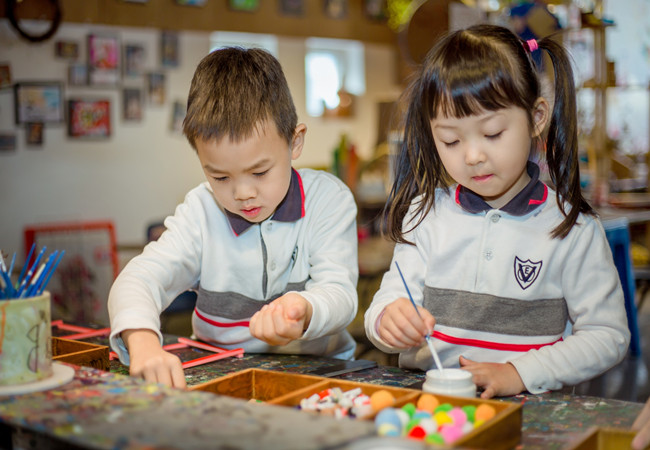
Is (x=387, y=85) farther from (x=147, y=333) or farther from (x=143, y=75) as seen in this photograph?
(x=147, y=333)

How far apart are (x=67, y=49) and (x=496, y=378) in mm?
4235

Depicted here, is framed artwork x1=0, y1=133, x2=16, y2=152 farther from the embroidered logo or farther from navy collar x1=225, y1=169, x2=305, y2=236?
the embroidered logo

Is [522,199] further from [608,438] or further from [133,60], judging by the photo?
[133,60]

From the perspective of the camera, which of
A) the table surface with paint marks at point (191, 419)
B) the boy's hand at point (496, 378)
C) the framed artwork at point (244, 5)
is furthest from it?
the framed artwork at point (244, 5)

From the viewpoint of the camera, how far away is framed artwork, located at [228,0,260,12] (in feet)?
17.8

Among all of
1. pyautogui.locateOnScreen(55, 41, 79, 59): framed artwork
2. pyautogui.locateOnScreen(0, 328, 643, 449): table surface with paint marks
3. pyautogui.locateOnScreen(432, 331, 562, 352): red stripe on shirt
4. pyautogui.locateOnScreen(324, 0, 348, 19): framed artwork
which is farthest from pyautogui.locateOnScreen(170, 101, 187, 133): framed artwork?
pyautogui.locateOnScreen(0, 328, 643, 449): table surface with paint marks

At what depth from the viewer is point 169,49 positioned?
16.5ft

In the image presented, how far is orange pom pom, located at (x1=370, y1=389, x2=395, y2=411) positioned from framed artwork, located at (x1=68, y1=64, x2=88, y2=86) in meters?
4.23

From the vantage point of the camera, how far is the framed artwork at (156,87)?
4.96 metres

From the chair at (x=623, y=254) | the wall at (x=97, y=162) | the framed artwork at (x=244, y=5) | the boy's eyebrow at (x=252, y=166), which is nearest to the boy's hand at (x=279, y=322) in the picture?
the boy's eyebrow at (x=252, y=166)

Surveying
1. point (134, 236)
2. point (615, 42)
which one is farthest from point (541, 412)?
point (615, 42)

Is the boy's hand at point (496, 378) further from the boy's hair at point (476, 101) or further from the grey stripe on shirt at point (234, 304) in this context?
the grey stripe on shirt at point (234, 304)

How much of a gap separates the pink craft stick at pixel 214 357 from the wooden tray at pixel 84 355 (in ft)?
0.45

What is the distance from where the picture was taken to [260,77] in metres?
1.32
